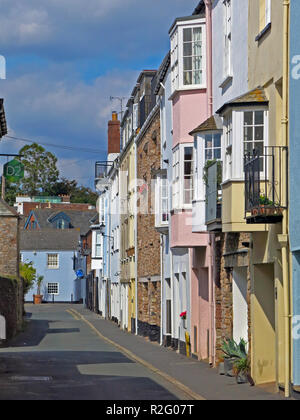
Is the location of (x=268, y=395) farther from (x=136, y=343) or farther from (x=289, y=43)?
(x=136, y=343)

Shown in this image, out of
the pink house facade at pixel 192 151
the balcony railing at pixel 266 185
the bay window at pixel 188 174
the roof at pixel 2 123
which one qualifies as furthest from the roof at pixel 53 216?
the balcony railing at pixel 266 185

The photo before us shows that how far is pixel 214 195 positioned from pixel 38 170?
92.6 metres

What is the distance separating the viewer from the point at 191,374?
20641 mm

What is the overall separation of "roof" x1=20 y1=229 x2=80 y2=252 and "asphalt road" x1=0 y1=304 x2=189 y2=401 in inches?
2325

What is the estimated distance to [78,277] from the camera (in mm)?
91125

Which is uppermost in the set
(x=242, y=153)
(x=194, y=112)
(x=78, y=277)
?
(x=194, y=112)

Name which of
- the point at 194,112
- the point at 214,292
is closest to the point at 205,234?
the point at 214,292

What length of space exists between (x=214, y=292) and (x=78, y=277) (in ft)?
228

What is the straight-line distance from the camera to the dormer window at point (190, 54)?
23859mm

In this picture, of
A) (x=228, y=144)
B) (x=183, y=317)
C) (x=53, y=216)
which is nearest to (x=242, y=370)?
(x=228, y=144)

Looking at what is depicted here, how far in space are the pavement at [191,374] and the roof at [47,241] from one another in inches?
2389
